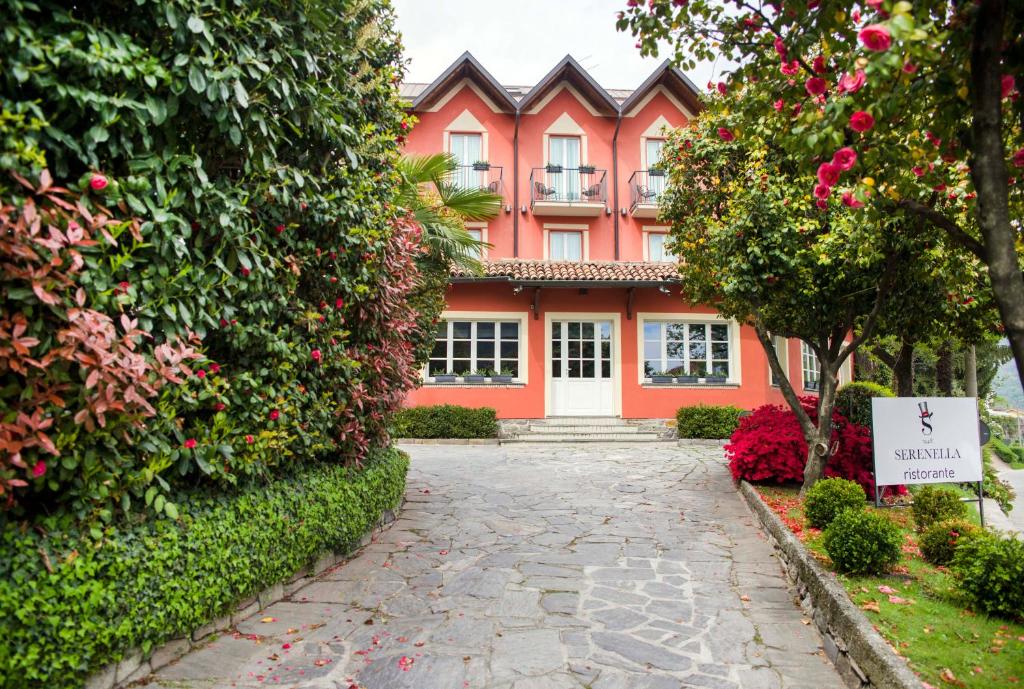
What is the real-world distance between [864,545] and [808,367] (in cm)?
1441

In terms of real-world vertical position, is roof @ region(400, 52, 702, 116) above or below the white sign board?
above

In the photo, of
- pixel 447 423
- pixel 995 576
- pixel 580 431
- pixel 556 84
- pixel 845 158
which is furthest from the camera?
pixel 556 84

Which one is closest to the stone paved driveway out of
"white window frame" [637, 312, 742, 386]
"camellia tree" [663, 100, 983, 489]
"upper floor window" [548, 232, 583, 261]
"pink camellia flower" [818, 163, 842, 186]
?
"camellia tree" [663, 100, 983, 489]

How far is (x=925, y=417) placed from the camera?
21.2ft

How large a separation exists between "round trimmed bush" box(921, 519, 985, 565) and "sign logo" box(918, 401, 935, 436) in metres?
1.64

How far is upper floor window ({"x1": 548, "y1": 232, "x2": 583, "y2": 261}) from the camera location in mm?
18719

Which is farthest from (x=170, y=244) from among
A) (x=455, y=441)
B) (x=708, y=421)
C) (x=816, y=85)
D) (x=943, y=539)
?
(x=708, y=421)

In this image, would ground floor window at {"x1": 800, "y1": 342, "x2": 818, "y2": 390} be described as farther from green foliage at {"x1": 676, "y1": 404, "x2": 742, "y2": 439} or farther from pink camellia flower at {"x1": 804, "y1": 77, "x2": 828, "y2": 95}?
pink camellia flower at {"x1": 804, "y1": 77, "x2": 828, "y2": 95}

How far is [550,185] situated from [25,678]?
1754 centimetres

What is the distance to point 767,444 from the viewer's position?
26.9 ft

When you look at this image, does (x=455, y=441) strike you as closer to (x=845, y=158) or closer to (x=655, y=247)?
(x=655, y=247)

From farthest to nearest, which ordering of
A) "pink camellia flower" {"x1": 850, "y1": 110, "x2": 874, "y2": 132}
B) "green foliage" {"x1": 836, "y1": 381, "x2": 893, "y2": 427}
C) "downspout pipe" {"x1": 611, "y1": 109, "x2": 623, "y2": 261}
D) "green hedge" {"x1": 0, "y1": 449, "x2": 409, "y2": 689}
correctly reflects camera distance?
"downspout pipe" {"x1": 611, "y1": 109, "x2": 623, "y2": 261} → "green foliage" {"x1": 836, "y1": 381, "x2": 893, "y2": 427} → "pink camellia flower" {"x1": 850, "y1": 110, "x2": 874, "y2": 132} → "green hedge" {"x1": 0, "y1": 449, "x2": 409, "y2": 689}

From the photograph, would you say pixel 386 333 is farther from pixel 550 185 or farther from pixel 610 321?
pixel 550 185

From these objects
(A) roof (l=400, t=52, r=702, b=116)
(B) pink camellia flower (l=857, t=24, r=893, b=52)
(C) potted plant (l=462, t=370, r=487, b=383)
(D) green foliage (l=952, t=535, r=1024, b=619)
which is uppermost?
(A) roof (l=400, t=52, r=702, b=116)
